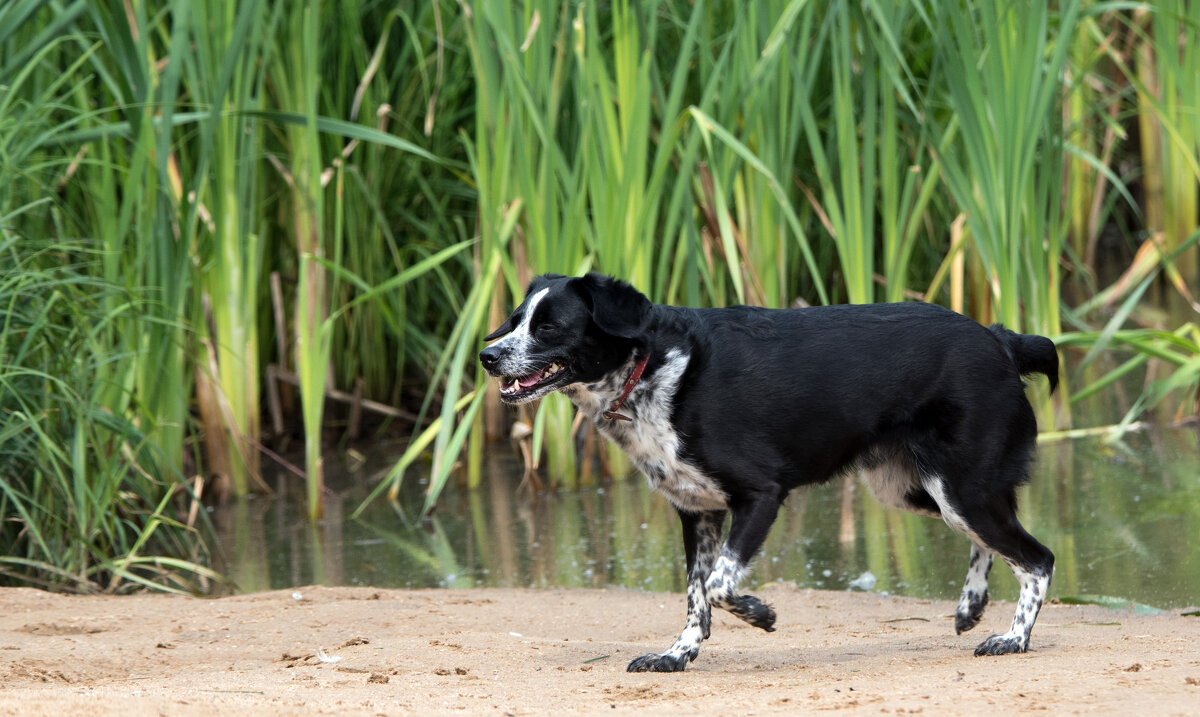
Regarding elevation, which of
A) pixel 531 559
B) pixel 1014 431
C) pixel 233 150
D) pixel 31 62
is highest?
pixel 31 62

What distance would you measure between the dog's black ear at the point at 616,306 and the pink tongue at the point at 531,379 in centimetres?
22

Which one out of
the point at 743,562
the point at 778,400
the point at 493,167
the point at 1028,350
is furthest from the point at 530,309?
the point at 493,167

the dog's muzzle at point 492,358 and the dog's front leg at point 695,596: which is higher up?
the dog's muzzle at point 492,358

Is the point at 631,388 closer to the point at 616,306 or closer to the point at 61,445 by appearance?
the point at 616,306

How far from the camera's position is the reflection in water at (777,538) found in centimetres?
469

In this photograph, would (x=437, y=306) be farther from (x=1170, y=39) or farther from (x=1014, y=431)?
(x=1014, y=431)

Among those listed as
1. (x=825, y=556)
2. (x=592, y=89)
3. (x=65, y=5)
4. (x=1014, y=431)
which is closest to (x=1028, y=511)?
(x=825, y=556)

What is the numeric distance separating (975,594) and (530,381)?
140 cm

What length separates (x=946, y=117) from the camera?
7363mm

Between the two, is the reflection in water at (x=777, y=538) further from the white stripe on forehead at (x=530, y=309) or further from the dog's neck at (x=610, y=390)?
the white stripe on forehead at (x=530, y=309)

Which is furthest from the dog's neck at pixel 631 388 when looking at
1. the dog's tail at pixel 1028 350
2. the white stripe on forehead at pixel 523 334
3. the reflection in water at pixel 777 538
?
the reflection in water at pixel 777 538

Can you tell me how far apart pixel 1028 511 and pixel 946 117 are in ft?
9.30

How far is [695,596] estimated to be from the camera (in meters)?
3.74

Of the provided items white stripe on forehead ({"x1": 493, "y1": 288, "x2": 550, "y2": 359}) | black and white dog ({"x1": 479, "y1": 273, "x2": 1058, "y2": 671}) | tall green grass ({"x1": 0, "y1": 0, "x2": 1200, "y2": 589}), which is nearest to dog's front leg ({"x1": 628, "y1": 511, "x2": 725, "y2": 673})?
black and white dog ({"x1": 479, "y1": 273, "x2": 1058, "y2": 671})
